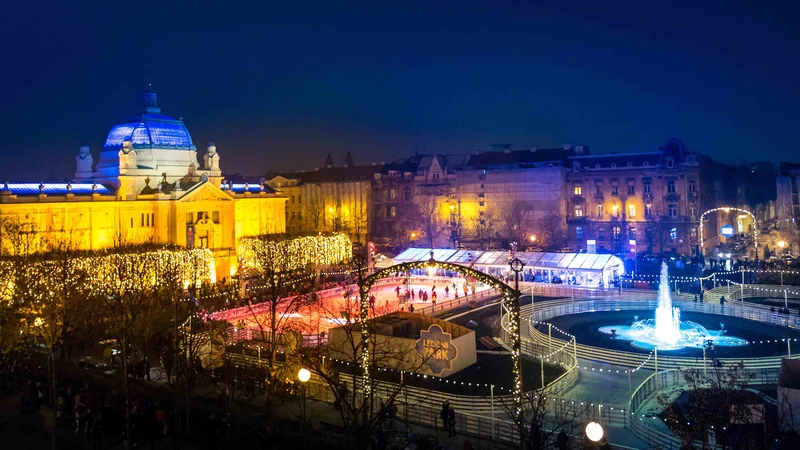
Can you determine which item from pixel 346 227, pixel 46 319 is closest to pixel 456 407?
pixel 46 319

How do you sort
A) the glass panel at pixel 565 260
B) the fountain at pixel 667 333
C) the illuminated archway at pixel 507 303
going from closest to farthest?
the illuminated archway at pixel 507 303 → the fountain at pixel 667 333 → the glass panel at pixel 565 260

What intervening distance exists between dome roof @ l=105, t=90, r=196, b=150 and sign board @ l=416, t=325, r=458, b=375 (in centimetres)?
5044

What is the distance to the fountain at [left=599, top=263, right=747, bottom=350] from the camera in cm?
3391

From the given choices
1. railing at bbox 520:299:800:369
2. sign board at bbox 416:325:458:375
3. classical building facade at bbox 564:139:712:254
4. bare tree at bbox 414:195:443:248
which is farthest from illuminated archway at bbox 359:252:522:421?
bare tree at bbox 414:195:443:248

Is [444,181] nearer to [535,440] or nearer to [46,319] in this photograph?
[46,319]

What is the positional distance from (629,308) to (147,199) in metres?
46.2

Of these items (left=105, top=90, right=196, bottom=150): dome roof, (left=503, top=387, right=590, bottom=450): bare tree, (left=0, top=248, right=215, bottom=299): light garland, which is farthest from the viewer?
(left=105, top=90, right=196, bottom=150): dome roof

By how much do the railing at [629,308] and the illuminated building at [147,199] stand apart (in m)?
35.4

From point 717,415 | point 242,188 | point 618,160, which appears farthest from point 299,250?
point 618,160

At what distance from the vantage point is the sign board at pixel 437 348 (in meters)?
27.9

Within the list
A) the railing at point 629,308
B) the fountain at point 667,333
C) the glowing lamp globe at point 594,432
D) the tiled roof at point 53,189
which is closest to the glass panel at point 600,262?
the railing at point 629,308

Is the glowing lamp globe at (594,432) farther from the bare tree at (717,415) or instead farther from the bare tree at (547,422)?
the bare tree at (717,415)

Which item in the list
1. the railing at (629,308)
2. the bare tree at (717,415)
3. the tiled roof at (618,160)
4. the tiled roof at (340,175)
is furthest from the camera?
the tiled roof at (340,175)

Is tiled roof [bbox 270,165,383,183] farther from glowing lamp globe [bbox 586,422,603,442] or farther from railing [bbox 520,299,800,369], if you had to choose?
glowing lamp globe [bbox 586,422,603,442]
